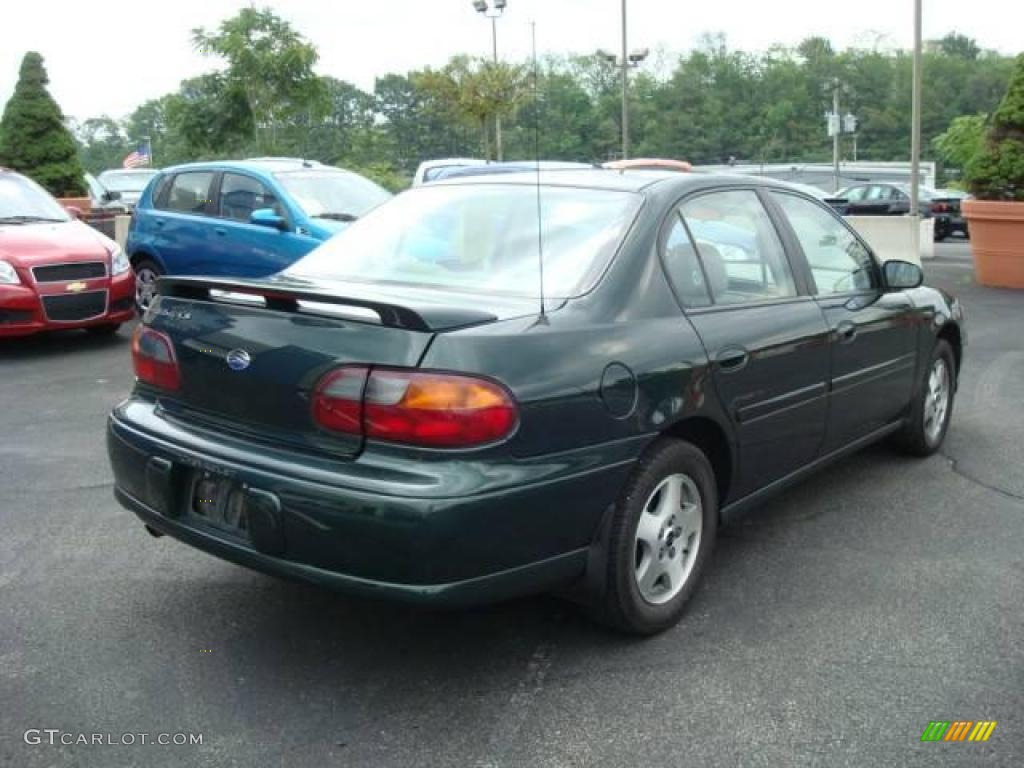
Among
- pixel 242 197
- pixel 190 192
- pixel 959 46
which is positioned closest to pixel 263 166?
pixel 242 197

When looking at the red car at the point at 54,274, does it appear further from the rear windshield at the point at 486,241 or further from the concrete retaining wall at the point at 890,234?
the concrete retaining wall at the point at 890,234

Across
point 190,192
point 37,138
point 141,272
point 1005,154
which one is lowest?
point 141,272

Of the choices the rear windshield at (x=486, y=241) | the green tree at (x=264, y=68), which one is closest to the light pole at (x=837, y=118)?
the green tree at (x=264, y=68)

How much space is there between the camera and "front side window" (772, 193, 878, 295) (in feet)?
14.6

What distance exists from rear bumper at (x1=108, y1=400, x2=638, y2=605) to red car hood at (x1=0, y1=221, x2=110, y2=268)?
6.47m

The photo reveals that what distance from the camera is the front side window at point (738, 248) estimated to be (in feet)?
12.6

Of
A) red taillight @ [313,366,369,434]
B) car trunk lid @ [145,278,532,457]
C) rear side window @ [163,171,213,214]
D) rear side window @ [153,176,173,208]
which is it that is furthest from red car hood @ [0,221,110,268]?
red taillight @ [313,366,369,434]

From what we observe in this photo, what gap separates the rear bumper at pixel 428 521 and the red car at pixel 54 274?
6316mm

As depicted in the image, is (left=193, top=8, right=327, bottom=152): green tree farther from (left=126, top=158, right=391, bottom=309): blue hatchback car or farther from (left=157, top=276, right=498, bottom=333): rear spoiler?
(left=157, top=276, right=498, bottom=333): rear spoiler

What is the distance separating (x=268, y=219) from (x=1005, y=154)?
Answer: 27.9ft

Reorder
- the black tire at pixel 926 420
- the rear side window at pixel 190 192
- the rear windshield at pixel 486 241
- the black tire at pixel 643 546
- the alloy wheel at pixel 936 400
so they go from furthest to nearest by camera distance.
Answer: the rear side window at pixel 190 192
the alloy wheel at pixel 936 400
the black tire at pixel 926 420
the rear windshield at pixel 486 241
the black tire at pixel 643 546

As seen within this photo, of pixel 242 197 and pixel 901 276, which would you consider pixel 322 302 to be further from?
pixel 242 197

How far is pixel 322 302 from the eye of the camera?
3.07 meters

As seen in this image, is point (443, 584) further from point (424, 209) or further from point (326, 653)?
point (424, 209)
